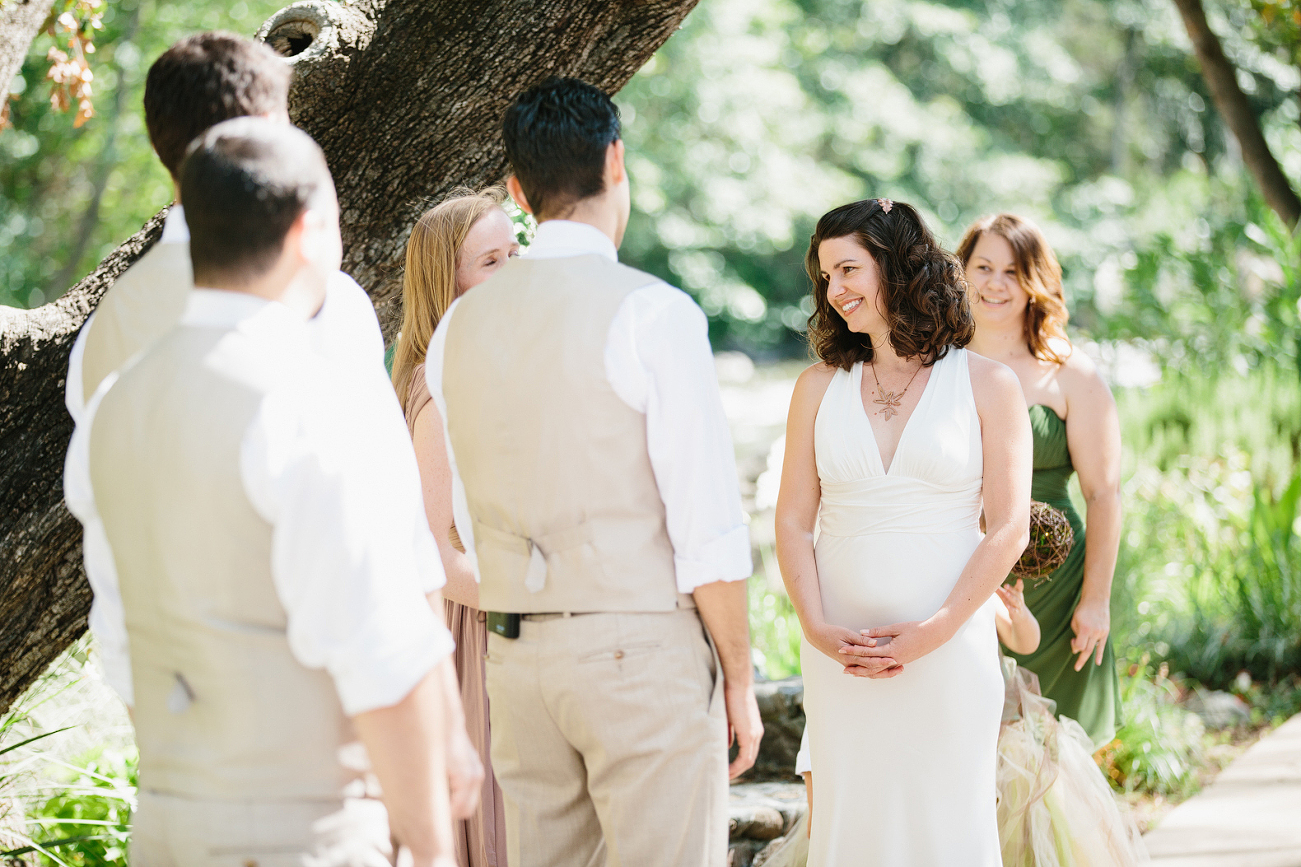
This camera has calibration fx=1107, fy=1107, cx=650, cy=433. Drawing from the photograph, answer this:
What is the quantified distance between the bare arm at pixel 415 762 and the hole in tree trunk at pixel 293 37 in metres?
2.21

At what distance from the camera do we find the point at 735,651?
2170mm

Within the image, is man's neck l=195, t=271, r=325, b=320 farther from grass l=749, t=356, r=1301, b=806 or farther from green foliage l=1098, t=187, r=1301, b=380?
green foliage l=1098, t=187, r=1301, b=380

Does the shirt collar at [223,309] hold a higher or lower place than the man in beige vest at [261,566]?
higher

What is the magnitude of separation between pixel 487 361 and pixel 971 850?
1.82 m

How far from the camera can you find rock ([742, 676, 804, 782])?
446 cm

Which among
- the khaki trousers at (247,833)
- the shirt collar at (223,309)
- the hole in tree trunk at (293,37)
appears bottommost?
the khaki trousers at (247,833)

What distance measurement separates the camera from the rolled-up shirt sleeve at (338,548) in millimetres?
1571

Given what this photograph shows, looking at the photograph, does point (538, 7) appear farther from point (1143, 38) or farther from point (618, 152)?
point (1143, 38)

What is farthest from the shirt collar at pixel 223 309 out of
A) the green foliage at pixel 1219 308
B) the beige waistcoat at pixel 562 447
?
the green foliage at pixel 1219 308

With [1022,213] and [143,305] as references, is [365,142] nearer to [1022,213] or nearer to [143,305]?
[143,305]

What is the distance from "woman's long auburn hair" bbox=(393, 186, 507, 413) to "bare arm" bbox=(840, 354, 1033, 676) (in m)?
1.42

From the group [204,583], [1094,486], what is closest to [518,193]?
[204,583]

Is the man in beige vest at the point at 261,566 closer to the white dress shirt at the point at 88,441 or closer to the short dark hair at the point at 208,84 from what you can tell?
the white dress shirt at the point at 88,441

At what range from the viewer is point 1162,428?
353 inches
